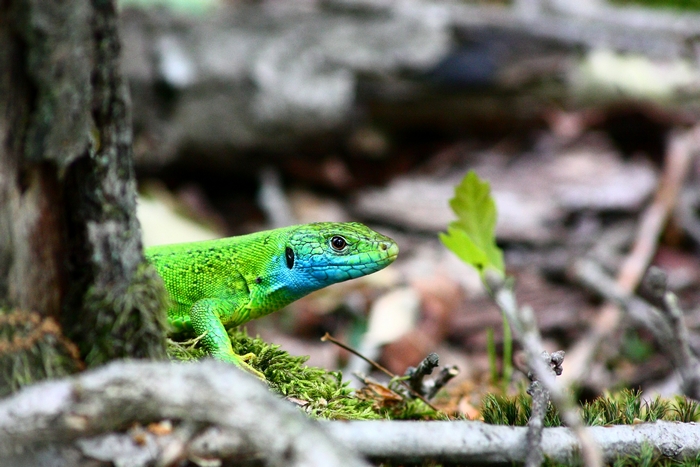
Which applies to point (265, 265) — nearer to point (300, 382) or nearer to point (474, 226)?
point (300, 382)

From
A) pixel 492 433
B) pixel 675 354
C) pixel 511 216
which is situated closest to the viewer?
pixel 492 433

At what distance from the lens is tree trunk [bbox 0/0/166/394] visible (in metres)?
2.27

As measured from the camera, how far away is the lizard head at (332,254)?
13.9 ft

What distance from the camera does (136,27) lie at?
932 cm

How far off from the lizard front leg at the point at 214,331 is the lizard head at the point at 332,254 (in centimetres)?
54

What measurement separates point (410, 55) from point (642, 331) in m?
4.57

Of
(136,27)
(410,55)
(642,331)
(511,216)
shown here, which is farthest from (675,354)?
(136,27)

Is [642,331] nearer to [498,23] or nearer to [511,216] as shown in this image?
[511,216]

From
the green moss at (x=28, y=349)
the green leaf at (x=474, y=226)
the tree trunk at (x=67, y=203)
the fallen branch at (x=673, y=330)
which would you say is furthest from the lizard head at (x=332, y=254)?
the green moss at (x=28, y=349)

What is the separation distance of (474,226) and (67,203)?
2325mm

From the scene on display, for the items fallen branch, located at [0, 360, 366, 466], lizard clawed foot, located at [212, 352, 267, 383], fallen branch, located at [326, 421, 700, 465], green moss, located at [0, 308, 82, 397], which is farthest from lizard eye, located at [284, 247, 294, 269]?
fallen branch, located at [0, 360, 366, 466]

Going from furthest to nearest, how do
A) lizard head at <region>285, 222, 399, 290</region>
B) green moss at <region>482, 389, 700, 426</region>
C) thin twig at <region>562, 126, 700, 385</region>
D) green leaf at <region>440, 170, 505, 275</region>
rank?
thin twig at <region>562, 126, 700, 385</region>, lizard head at <region>285, 222, 399, 290</region>, green leaf at <region>440, 170, 505, 275</region>, green moss at <region>482, 389, 700, 426</region>

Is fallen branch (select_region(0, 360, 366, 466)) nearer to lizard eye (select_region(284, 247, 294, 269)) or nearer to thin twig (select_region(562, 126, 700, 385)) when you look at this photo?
lizard eye (select_region(284, 247, 294, 269))

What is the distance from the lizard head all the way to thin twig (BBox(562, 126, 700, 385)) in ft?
7.73
